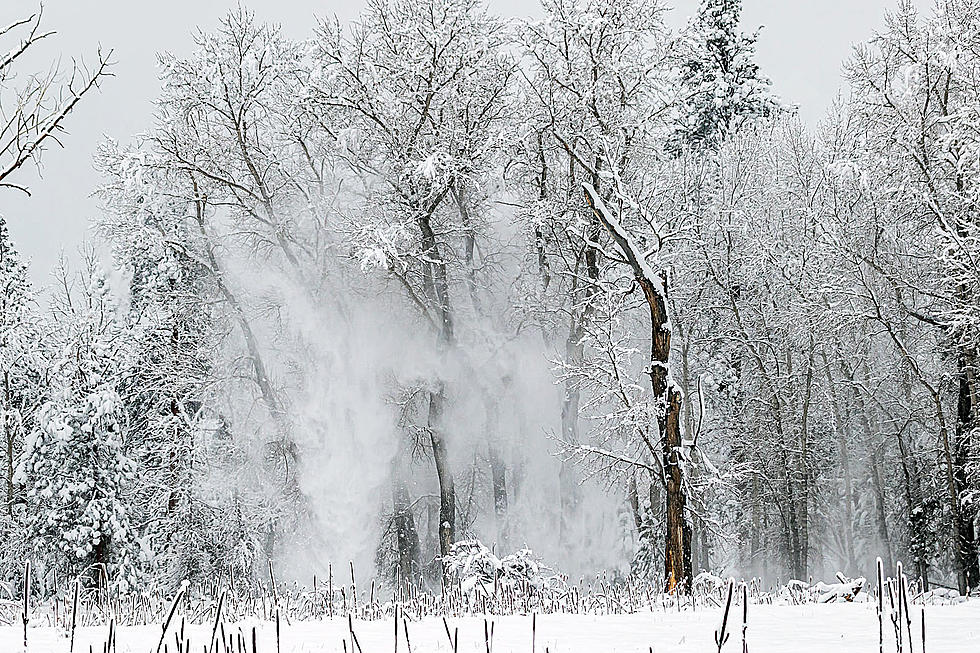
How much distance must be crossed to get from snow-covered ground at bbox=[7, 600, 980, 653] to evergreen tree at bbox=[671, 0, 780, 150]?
2779 cm

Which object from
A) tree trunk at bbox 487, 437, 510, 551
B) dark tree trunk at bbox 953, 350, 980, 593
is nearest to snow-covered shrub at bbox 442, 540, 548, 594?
tree trunk at bbox 487, 437, 510, 551

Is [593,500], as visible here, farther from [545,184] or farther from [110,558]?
[110,558]

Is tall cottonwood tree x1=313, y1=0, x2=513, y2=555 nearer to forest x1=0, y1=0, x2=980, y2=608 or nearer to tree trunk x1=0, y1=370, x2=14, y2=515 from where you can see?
forest x1=0, y1=0, x2=980, y2=608

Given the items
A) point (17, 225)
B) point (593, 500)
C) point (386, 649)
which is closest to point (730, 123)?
point (593, 500)

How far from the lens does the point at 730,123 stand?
34.4m

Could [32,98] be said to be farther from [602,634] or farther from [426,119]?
[426,119]

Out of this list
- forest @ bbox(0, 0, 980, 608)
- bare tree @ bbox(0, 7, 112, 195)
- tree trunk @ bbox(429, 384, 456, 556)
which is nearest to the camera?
bare tree @ bbox(0, 7, 112, 195)

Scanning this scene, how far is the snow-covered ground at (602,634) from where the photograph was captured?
524cm

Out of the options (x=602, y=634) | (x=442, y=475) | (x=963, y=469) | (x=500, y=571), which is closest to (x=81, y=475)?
(x=442, y=475)

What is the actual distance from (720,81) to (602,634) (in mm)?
31118

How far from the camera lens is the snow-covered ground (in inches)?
206

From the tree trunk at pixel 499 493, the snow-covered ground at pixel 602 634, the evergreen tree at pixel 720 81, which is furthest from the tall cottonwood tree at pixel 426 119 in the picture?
the snow-covered ground at pixel 602 634

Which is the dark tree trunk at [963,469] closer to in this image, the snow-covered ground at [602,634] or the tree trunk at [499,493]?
the tree trunk at [499,493]

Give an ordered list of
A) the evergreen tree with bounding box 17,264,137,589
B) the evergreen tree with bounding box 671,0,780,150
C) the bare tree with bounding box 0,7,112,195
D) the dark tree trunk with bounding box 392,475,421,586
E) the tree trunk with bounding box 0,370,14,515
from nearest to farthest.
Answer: the bare tree with bounding box 0,7,112,195, the evergreen tree with bounding box 17,264,137,589, the tree trunk with bounding box 0,370,14,515, the dark tree trunk with bounding box 392,475,421,586, the evergreen tree with bounding box 671,0,780,150
